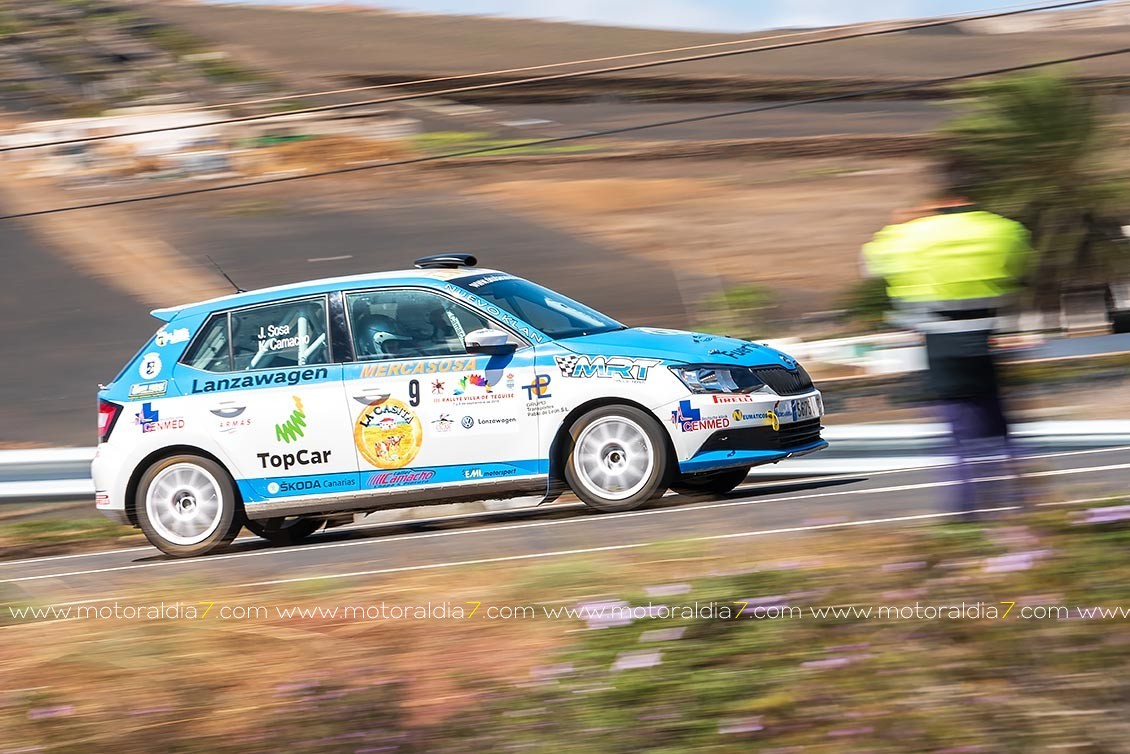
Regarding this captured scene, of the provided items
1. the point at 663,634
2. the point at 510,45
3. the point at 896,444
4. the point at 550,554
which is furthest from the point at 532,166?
the point at 663,634

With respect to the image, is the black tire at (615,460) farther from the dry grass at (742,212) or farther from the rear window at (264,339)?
the dry grass at (742,212)

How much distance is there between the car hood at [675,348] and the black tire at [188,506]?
2.54m

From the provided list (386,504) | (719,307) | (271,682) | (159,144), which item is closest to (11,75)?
(159,144)

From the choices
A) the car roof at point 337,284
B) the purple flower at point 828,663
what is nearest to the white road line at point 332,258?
the car roof at point 337,284

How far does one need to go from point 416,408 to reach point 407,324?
0.62 metres

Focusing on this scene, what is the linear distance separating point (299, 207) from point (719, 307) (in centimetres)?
1421

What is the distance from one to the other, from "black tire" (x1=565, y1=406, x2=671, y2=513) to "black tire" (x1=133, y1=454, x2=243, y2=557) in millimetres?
2390

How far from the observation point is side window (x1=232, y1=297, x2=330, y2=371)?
966 centimetres

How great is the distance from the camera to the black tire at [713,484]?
31.8 feet

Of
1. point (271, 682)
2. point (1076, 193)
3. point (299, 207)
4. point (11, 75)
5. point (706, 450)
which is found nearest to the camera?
point (271, 682)

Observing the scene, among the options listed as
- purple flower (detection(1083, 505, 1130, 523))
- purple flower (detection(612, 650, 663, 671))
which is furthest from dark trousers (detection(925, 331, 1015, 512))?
purple flower (detection(612, 650, 663, 671))

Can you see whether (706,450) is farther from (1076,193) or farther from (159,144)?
(159,144)

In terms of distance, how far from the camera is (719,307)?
19.1 meters

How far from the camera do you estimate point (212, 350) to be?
391 inches
